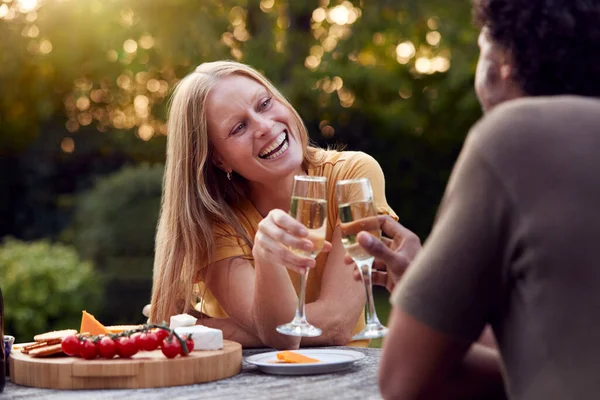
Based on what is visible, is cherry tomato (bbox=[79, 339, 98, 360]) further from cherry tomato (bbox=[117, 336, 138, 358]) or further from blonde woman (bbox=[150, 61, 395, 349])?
blonde woman (bbox=[150, 61, 395, 349])

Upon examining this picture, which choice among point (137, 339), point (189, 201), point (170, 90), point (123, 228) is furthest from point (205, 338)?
point (170, 90)

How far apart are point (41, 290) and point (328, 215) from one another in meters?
6.71

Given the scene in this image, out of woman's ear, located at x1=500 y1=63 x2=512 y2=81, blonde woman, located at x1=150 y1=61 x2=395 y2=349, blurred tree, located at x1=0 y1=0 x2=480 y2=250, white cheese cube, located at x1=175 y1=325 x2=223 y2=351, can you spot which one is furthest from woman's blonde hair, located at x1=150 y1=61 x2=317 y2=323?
blurred tree, located at x1=0 y1=0 x2=480 y2=250

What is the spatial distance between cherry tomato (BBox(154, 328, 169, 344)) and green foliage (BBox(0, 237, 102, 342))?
23.9ft

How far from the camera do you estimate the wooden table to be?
2.32 metres

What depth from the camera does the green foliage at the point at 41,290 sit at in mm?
9516

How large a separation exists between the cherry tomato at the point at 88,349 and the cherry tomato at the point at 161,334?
19cm

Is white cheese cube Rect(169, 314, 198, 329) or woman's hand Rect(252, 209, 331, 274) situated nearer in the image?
woman's hand Rect(252, 209, 331, 274)

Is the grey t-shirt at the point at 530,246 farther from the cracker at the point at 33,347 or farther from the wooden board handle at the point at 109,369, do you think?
the cracker at the point at 33,347

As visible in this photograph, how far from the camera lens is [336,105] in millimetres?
12555

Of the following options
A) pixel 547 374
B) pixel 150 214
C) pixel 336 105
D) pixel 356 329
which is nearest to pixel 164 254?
pixel 356 329

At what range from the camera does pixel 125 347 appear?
252 centimetres

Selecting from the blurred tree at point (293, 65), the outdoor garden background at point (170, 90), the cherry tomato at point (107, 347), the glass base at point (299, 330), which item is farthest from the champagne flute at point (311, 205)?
the blurred tree at point (293, 65)

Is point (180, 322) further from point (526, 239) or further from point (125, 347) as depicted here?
point (526, 239)
